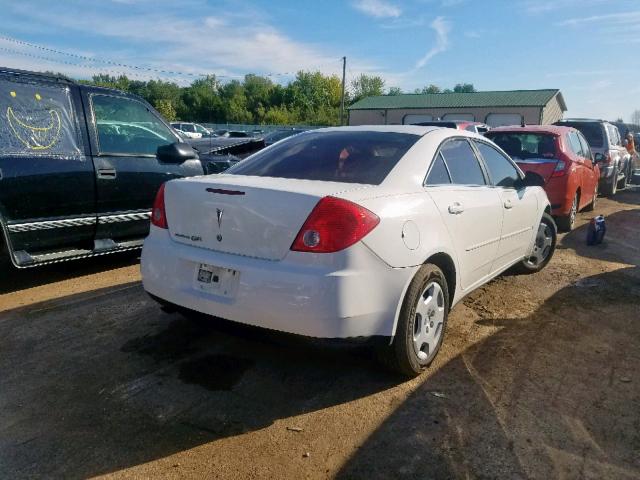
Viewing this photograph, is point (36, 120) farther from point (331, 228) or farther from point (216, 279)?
point (331, 228)

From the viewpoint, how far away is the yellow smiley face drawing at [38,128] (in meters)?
4.27

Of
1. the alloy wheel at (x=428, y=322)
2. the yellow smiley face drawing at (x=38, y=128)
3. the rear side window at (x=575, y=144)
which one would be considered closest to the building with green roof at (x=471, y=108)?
the rear side window at (x=575, y=144)

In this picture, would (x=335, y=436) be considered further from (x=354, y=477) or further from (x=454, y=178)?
(x=454, y=178)

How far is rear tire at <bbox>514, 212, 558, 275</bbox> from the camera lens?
17.9ft

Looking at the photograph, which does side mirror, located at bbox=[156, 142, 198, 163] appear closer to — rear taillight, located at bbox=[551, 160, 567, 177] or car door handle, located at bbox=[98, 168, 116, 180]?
car door handle, located at bbox=[98, 168, 116, 180]

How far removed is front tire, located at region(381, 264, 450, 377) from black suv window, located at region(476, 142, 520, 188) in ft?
4.84

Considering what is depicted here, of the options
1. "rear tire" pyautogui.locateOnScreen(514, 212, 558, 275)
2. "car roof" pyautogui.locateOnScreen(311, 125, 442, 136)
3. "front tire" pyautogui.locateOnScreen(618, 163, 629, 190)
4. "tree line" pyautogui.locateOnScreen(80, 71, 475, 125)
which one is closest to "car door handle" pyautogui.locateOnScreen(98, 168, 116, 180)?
"car roof" pyautogui.locateOnScreen(311, 125, 442, 136)

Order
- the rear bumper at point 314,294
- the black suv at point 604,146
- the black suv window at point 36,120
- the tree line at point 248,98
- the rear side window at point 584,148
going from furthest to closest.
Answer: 1. the tree line at point 248,98
2. the black suv at point 604,146
3. the rear side window at point 584,148
4. the black suv window at point 36,120
5. the rear bumper at point 314,294

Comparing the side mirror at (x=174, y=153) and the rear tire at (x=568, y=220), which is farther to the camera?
the rear tire at (x=568, y=220)

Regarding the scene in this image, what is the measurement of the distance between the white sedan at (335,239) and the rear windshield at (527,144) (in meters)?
4.22

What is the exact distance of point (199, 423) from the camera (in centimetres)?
257

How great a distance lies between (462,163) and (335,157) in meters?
1.08

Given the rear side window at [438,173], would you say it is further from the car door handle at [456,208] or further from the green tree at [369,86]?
the green tree at [369,86]

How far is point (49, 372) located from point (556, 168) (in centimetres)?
689
